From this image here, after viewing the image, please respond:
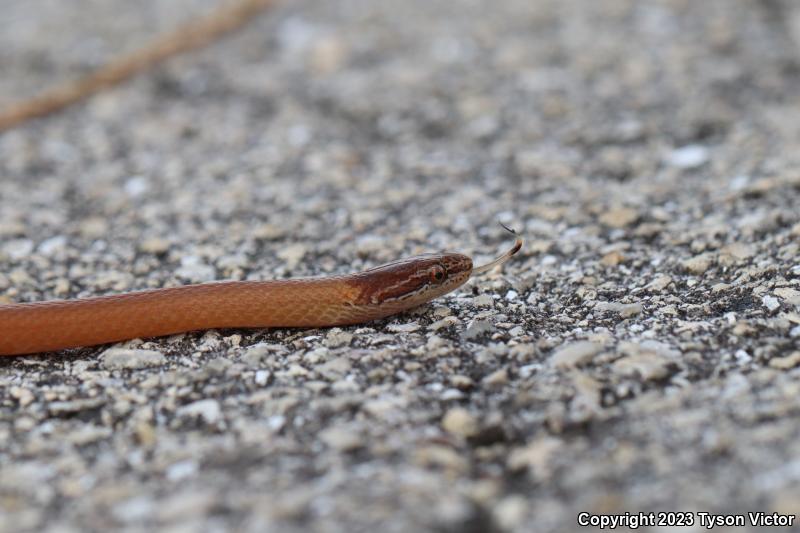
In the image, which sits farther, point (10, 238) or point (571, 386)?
point (10, 238)

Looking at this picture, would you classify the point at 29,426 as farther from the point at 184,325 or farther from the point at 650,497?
the point at 650,497

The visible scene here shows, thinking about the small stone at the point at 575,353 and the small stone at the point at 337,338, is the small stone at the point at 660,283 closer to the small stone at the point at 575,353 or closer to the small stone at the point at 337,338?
the small stone at the point at 575,353

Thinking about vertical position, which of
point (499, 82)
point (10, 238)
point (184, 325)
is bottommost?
point (184, 325)

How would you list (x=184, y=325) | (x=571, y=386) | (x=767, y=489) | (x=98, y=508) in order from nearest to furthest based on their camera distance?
(x=767, y=489), (x=98, y=508), (x=571, y=386), (x=184, y=325)

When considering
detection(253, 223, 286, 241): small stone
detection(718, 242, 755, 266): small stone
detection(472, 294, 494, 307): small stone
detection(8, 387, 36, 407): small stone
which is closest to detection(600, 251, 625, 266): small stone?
detection(718, 242, 755, 266): small stone

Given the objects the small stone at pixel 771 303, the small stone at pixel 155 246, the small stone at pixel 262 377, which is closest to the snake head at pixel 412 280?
the small stone at pixel 262 377

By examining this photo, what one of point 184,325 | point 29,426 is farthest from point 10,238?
point 29,426
